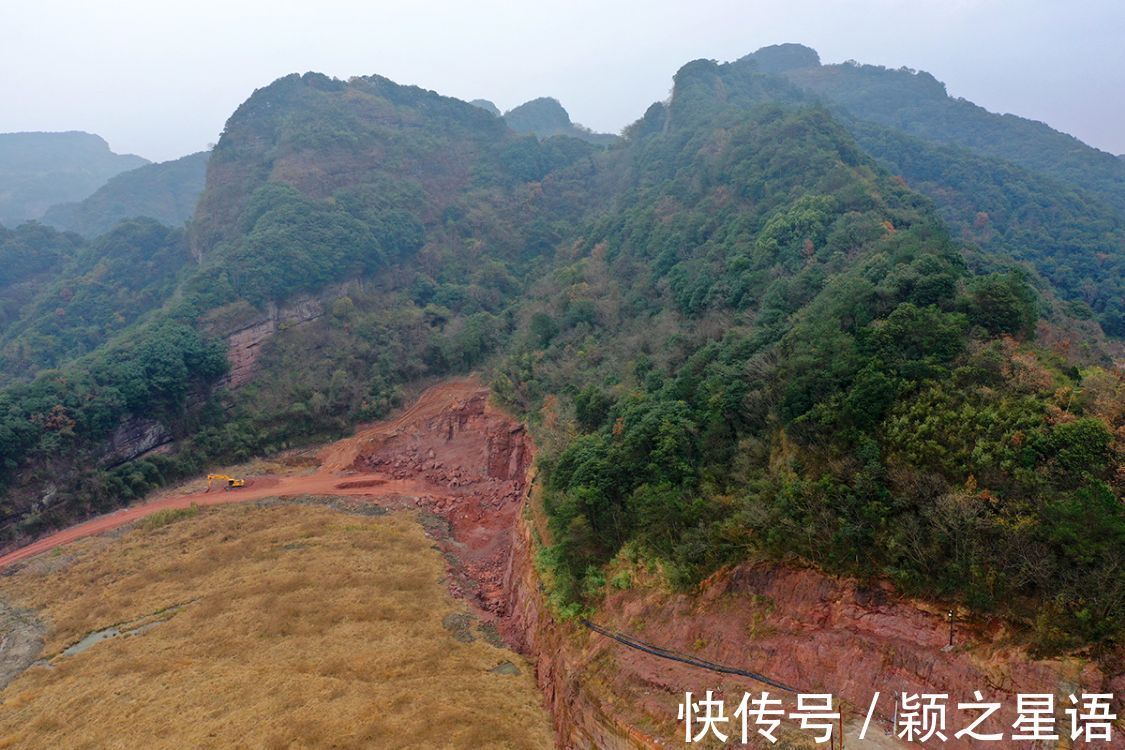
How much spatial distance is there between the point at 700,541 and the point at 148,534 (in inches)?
1172

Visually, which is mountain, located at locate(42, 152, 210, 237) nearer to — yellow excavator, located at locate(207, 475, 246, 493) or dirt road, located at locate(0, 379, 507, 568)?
yellow excavator, located at locate(207, 475, 246, 493)

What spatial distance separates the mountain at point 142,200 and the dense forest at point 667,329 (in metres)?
27.8

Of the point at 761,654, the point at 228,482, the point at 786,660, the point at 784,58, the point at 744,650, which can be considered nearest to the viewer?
the point at 786,660

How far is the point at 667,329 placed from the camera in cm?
3350

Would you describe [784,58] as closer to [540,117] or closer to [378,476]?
[540,117]

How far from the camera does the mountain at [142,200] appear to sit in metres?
92.4

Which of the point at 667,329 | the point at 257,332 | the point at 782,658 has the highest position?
the point at 667,329

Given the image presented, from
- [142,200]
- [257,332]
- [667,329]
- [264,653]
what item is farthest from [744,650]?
[142,200]

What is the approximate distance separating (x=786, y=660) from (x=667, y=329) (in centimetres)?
2163

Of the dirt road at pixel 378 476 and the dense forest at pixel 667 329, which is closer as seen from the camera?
the dense forest at pixel 667 329

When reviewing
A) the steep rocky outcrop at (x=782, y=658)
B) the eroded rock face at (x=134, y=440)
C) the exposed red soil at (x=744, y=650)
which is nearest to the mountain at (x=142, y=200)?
the eroded rock face at (x=134, y=440)

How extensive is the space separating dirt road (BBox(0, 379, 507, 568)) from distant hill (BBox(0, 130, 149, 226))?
332 feet

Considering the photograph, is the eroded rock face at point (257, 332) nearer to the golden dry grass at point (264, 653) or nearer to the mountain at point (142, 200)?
the golden dry grass at point (264, 653)

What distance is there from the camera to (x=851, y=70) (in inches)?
4181
